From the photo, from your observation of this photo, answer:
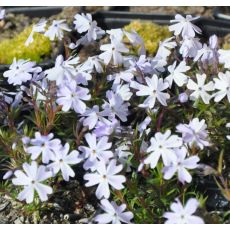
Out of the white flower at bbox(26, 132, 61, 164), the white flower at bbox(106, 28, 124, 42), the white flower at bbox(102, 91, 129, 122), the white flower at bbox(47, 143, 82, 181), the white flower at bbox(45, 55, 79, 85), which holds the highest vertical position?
the white flower at bbox(106, 28, 124, 42)

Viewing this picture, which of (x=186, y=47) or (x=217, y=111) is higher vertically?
(x=186, y=47)

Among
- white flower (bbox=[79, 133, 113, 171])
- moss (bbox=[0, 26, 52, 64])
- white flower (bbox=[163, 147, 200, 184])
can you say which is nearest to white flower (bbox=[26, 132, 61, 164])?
white flower (bbox=[79, 133, 113, 171])

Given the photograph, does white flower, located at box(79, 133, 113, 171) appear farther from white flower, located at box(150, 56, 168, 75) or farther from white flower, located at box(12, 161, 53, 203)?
white flower, located at box(150, 56, 168, 75)

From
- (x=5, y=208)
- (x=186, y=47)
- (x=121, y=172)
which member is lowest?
(x=5, y=208)

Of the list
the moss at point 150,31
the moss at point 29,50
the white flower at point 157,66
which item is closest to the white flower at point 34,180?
the white flower at point 157,66
